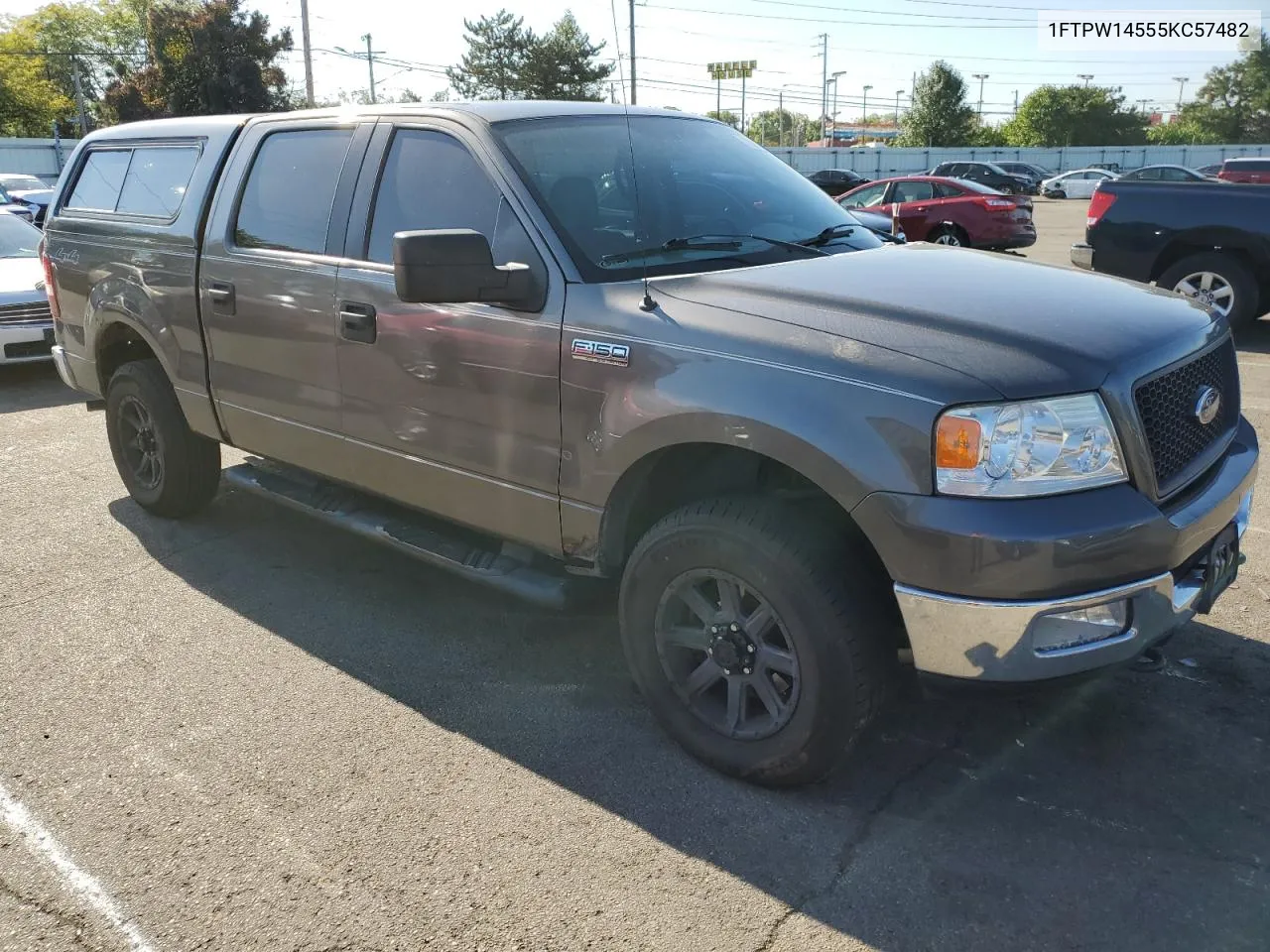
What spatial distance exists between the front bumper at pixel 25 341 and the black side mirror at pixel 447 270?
7.53 metres

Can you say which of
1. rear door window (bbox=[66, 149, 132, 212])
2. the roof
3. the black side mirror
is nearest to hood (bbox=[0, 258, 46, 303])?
rear door window (bbox=[66, 149, 132, 212])

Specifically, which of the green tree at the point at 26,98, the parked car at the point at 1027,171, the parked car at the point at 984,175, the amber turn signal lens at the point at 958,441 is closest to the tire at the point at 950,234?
the amber turn signal lens at the point at 958,441

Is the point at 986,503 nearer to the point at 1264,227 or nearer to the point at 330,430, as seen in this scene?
the point at 330,430

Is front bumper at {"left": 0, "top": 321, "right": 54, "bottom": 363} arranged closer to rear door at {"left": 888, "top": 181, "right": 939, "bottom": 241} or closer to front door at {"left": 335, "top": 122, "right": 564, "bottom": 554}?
front door at {"left": 335, "top": 122, "right": 564, "bottom": 554}

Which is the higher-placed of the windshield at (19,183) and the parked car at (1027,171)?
the parked car at (1027,171)

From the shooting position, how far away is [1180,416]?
9.37ft

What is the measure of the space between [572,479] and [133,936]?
1661 millimetres

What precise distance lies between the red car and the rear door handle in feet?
47.0

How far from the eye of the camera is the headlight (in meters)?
A: 2.48

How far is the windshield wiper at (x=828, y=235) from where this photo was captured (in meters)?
3.73

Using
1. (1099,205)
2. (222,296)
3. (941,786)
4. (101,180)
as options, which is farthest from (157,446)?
(1099,205)

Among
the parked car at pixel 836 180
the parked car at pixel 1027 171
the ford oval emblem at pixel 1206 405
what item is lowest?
the ford oval emblem at pixel 1206 405

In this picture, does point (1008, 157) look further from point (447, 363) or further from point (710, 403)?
point (710, 403)

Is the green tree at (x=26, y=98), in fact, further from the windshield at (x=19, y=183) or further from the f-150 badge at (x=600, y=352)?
the f-150 badge at (x=600, y=352)
